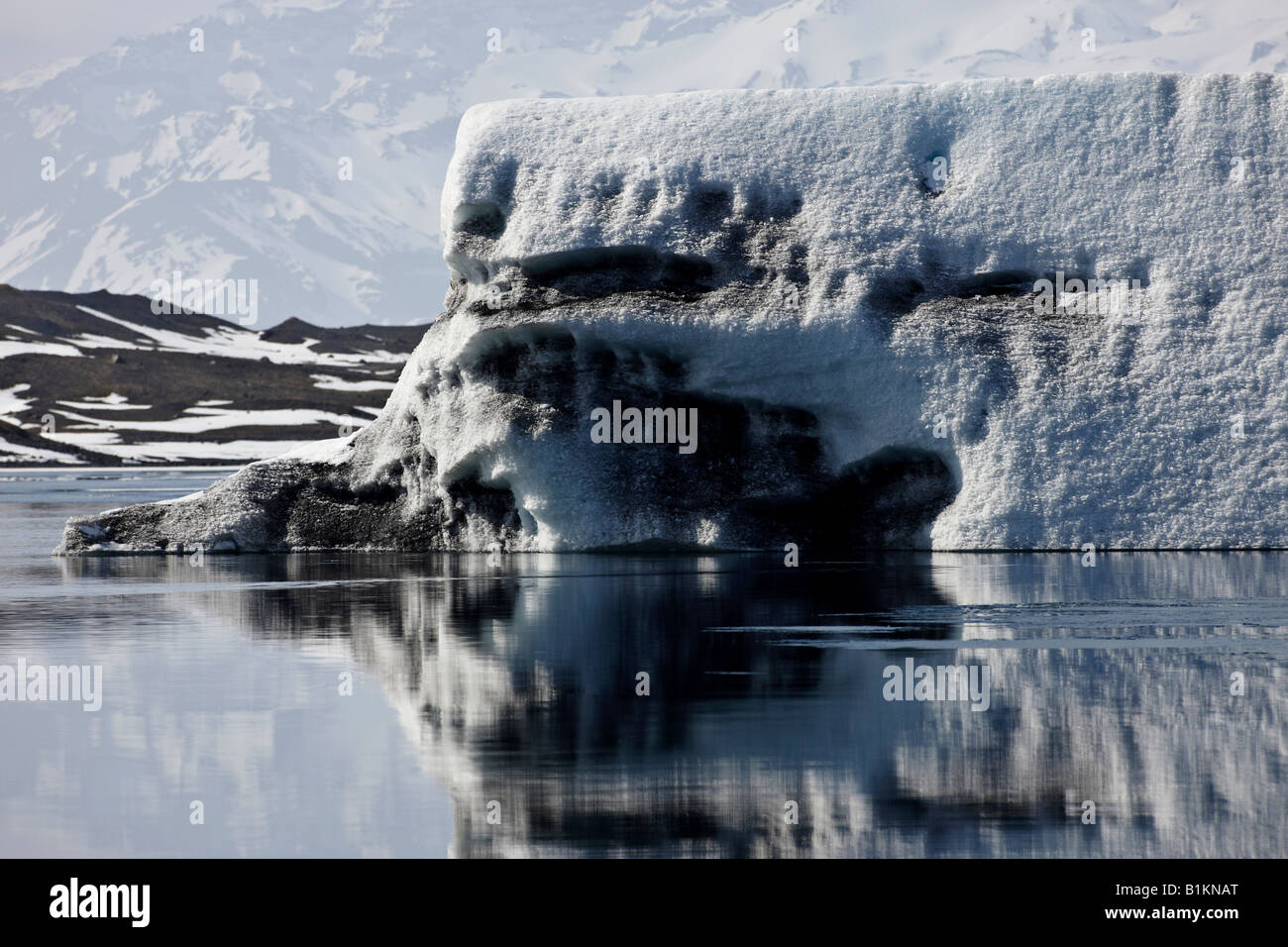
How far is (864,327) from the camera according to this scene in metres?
30.0

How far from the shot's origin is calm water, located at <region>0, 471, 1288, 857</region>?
880cm

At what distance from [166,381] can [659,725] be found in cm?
13516

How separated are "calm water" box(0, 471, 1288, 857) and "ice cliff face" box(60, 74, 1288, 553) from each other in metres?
7.70

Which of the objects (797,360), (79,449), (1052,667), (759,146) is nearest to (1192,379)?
(797,360)
